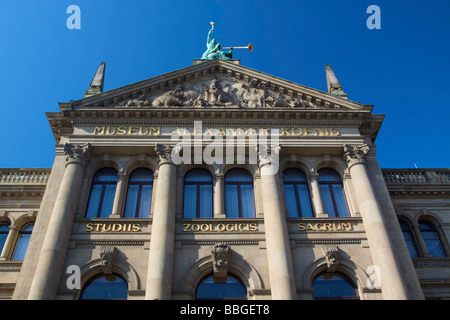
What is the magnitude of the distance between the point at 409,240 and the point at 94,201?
17275 millimetres

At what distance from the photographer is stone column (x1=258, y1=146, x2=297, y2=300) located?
17547 millimetres

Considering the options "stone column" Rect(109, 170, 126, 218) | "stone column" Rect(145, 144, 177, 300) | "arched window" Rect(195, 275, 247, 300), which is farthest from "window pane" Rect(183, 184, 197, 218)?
"arched window" Rect(195, 275, 247, 300)

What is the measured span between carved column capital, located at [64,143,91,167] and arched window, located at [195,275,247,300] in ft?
29.3

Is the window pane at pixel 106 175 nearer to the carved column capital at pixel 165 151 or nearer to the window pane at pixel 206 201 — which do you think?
the carved column capital at pixel 165 151

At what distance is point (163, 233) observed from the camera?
19016 mm

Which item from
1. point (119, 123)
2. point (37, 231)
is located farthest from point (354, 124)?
point (37, 231)

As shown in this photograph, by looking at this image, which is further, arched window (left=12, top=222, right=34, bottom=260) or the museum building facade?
arched window (left=12, top=222, right=34, bottom=260)

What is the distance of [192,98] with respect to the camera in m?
24.8

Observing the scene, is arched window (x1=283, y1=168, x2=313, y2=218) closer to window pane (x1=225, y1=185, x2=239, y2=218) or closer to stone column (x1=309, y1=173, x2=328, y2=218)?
stone column (x1=309, y1=173, x2=328, y2=218)

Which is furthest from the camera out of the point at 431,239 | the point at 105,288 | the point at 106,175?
the point at 431,239

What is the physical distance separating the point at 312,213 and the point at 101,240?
10435mm

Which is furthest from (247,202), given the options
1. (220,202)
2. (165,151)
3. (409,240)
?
(409,240)

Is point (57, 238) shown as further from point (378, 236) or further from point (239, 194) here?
point (378, 236)
